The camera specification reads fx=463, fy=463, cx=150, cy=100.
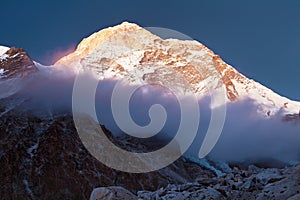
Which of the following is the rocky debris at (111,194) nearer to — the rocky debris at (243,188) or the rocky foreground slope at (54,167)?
the rocky debris at (243,188)

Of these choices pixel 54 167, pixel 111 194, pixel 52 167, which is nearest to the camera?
pixel 111 194

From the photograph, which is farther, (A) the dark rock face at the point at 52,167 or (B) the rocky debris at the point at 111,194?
(A) the dark rock face at the point at 52,167

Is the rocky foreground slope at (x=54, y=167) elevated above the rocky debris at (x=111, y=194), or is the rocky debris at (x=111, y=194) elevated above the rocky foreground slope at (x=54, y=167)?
the rocky foreground slope at (x=54, y=167)

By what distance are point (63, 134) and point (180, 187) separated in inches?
5918

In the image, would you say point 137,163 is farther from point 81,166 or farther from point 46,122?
point 46,122

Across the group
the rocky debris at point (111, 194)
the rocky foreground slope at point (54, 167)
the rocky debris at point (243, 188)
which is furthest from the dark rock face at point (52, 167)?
the rocky debris at point (243, 188)

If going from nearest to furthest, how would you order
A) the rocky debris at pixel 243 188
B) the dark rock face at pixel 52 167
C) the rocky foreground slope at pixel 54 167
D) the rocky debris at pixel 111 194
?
the rocky debris at pixel 243 188 < the rocky debris at pixel 111 194 < the dark rock face at pixel 52 167 < the rocky foreground slope at pixel 54 167

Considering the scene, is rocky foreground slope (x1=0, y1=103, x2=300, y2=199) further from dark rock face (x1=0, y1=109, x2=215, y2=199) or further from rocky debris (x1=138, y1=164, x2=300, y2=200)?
rocky debris (x1=138, y1=164, x2=300, y2=200)

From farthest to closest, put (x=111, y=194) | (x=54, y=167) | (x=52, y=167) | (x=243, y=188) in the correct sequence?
(x=54, y=167)
(x=52, y=167)
(x=111, y=194)
(x=243, y=188)

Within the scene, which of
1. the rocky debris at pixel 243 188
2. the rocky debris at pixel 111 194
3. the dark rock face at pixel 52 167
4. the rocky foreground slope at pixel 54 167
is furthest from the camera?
the rocky foreground slope at pixel 54 167

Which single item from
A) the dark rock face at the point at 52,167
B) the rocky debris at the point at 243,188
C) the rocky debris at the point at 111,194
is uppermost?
the dark rock face at the point at 52,167

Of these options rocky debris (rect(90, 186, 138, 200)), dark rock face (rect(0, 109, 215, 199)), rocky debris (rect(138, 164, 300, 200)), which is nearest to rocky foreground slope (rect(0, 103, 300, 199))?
dark rock face (rect(0, 109, 215, 199))

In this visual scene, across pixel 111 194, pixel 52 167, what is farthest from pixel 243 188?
pixel 52 167

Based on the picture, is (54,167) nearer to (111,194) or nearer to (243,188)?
(111,194)
